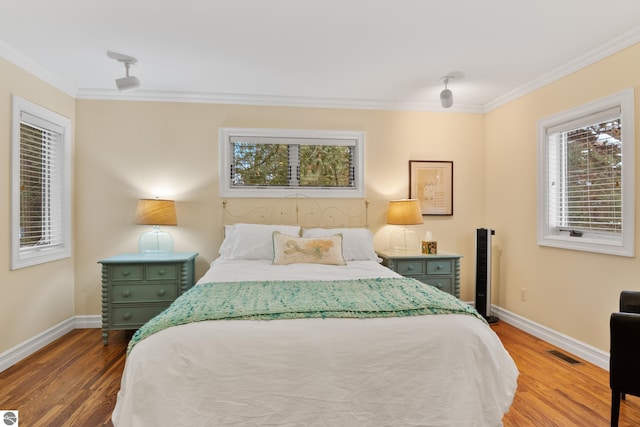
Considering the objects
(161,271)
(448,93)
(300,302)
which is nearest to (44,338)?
(161,271)

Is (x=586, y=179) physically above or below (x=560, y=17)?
below

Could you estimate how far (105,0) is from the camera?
2.14m

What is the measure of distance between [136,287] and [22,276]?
89cm

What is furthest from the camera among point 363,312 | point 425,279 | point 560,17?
point 425,279

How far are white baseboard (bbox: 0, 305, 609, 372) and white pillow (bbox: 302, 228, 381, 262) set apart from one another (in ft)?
5.52

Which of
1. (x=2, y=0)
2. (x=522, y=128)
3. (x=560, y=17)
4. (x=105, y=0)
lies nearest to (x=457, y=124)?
(x=522, y=128)

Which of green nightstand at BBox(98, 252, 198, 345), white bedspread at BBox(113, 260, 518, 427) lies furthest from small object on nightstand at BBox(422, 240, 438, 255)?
green nightstand at BBox(98, 252, 198, 345)

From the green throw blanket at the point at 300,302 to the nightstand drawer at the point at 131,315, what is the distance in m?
1.31

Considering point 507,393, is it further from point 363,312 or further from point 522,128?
point 522,128

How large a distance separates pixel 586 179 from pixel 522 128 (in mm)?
893

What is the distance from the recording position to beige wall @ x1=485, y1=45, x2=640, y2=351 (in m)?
2.71

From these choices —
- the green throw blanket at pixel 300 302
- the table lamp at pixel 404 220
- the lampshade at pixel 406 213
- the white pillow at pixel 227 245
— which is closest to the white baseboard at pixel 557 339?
the table lamp at pixel 404 220

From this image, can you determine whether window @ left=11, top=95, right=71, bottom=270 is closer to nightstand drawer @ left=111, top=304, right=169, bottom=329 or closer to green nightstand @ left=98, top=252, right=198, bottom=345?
green nightstand @ left=98, top=252, right=198, bottom=345

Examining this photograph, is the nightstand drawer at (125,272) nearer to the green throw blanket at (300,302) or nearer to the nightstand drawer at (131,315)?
the nightstand drawer at (131,315)
